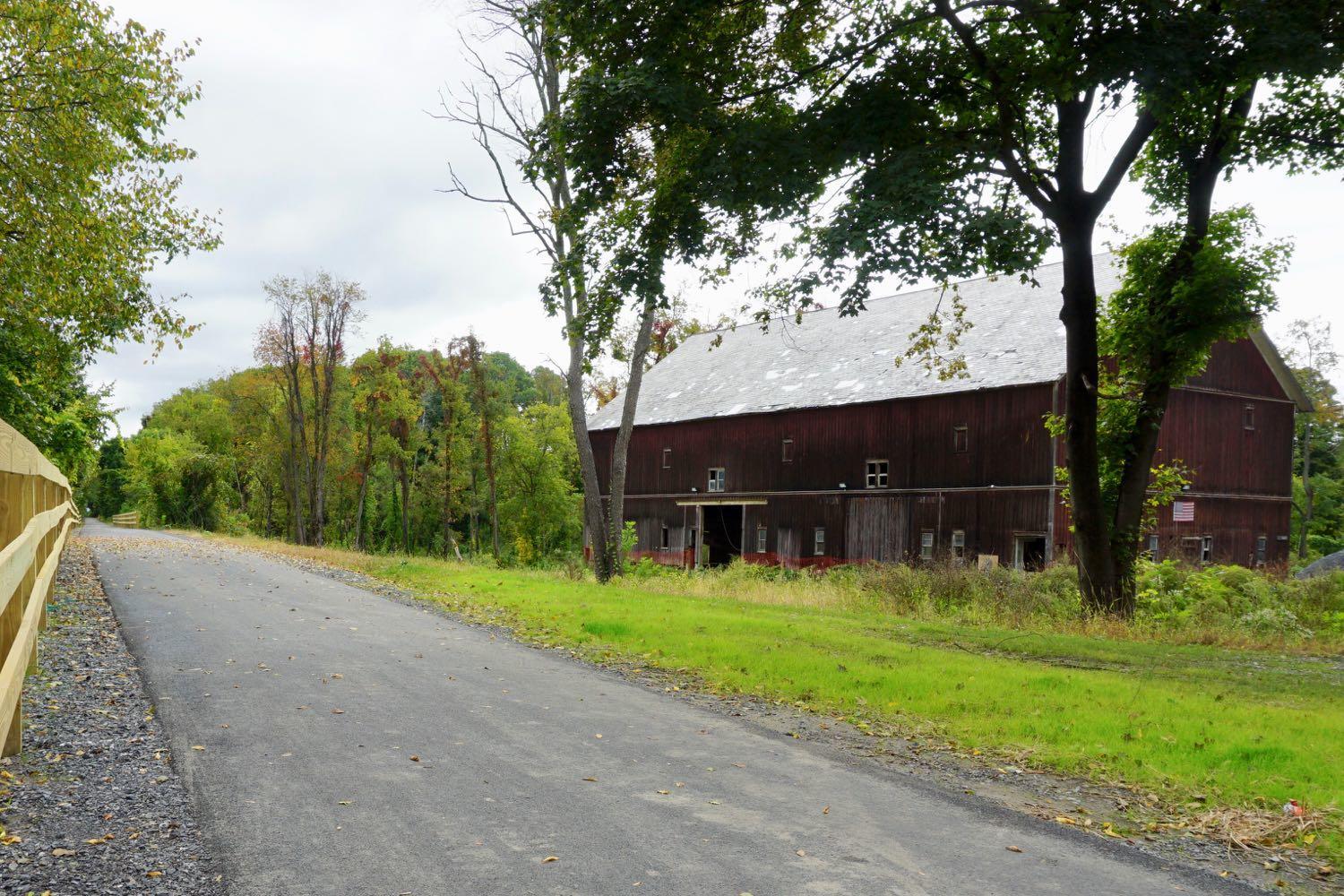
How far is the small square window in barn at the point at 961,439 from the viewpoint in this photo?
98.7 ft

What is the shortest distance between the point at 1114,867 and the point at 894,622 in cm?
1033

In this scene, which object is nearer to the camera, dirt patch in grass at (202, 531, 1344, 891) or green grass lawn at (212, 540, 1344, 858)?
dirt patch in grass at (202, 531, 1344, 891)

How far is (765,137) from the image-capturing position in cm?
1312

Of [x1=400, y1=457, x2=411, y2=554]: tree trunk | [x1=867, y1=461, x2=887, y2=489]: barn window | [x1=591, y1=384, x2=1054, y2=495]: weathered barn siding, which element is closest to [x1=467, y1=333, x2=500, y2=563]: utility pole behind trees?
[x1=400, y1=457, x2=411, y2=554]: tree trunk

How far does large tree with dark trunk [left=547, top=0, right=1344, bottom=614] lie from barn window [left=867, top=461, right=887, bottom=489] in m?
15.4

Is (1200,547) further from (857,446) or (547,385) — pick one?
(547,385)

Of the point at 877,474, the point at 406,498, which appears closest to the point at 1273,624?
the point at 877,474

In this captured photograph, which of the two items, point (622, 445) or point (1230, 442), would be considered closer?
point (622, 445)

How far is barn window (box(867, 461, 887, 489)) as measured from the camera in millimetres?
32750

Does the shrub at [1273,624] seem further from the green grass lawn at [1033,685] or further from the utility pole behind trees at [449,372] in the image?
the utility pole behind trees at [449,372]

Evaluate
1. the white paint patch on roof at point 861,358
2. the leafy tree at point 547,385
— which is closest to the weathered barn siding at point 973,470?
the white paint patch on roof at point 861,358

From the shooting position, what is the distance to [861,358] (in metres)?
35.7

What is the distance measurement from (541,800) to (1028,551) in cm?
2587

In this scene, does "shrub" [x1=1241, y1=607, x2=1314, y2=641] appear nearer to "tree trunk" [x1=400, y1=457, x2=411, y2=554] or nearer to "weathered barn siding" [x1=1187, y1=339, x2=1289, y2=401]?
"weathered barn siding" [x1=1187, y1=339, x2=1289, y2=401]
